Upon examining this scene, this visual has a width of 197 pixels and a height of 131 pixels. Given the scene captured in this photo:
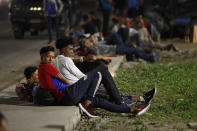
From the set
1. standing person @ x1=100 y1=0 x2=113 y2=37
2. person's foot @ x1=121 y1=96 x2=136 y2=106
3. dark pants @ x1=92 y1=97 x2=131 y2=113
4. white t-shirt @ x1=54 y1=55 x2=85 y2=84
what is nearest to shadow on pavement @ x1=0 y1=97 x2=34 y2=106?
white t-shirt @ x1=54 y1=55 x2=85 y2=84

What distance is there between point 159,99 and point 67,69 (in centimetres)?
163

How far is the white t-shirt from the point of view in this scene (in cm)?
680

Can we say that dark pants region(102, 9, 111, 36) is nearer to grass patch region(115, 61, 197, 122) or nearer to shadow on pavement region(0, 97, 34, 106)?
grass patch region(115, 61, 197, 122)

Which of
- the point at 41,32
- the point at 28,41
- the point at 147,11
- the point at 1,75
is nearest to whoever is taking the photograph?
the point at 1,75

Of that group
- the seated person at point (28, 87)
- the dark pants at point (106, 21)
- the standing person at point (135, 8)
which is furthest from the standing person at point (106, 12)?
the seated person at point (28, 87)

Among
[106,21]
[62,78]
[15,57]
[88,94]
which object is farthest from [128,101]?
[106,21]

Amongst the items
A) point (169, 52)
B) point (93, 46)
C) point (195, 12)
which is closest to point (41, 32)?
point (195, 12)

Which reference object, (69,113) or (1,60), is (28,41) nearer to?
(1,60)

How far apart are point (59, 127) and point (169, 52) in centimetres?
990

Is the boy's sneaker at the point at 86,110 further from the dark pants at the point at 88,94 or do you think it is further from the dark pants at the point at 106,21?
the dark pants at the point at 106,21

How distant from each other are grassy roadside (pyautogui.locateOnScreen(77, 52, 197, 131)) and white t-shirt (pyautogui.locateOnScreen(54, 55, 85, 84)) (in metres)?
0.57

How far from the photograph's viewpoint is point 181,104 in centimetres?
698

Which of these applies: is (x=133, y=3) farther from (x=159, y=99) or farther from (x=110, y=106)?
(x=110, y=106)

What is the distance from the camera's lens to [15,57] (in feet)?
43.9
